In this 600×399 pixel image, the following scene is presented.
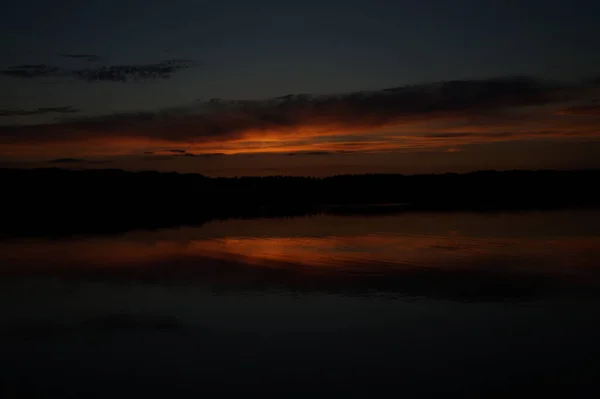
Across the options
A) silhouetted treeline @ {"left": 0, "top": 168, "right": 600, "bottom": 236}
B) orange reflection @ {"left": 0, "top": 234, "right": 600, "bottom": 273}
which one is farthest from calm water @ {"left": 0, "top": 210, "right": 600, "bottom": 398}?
silhouetted treeline @ {"left": 0, "top": 168, "right": 600, "bottom": 236}

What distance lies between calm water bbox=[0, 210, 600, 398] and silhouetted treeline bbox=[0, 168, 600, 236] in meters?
14.3

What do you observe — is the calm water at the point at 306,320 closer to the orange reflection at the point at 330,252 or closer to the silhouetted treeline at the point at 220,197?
the orange reflection at the point at 330,252

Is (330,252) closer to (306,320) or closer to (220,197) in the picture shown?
(306,320)

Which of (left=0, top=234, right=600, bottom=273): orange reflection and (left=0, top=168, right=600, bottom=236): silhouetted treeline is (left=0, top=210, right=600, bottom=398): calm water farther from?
(left=0, top=168, right=600, bottom=236): silhouetted treeline

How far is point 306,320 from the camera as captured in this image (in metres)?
11.5

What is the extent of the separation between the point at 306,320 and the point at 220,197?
5562cm

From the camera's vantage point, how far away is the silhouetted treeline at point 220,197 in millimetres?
39625

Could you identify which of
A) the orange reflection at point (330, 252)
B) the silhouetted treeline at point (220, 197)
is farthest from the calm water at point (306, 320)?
the silhouetted treeline at point (220, 197)

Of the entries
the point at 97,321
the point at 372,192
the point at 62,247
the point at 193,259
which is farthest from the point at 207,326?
the point at 372,192

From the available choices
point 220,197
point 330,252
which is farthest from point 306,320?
point 220,197

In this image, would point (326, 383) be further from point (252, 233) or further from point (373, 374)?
point (252, 233)

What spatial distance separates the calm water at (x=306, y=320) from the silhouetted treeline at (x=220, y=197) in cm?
1430

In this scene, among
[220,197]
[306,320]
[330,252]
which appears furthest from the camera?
[220,197]

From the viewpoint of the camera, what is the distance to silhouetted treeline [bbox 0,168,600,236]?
39625mm
